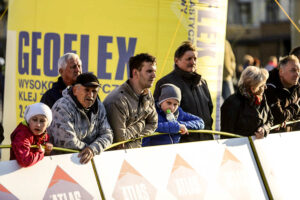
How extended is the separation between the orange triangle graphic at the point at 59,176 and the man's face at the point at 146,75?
50.3 inches

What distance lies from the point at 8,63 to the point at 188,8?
256 centimetres

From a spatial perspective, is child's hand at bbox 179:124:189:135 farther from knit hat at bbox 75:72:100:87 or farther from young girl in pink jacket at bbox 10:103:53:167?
young girl in pink jacket at bbox 10:103:53:167

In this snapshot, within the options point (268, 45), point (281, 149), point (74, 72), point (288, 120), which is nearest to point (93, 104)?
point (74, 72)

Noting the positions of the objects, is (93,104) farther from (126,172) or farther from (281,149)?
(281,149)

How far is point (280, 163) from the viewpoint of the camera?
627cm

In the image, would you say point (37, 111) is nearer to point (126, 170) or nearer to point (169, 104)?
point (126, 170)

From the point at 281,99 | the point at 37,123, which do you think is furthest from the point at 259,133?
the point at 37,123

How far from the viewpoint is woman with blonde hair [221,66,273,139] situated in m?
6.35

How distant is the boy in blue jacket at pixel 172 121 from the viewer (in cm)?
561

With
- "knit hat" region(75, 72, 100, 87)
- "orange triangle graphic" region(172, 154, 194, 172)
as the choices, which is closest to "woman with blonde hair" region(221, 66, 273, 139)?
"orange triangle graphic" region(172, 154, 194, 172)

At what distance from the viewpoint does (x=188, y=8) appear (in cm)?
788

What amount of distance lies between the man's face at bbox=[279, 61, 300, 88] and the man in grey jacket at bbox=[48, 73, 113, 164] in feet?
9.71

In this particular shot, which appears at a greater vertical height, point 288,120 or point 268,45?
point 268,45

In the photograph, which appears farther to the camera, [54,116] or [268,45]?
[268,45]
